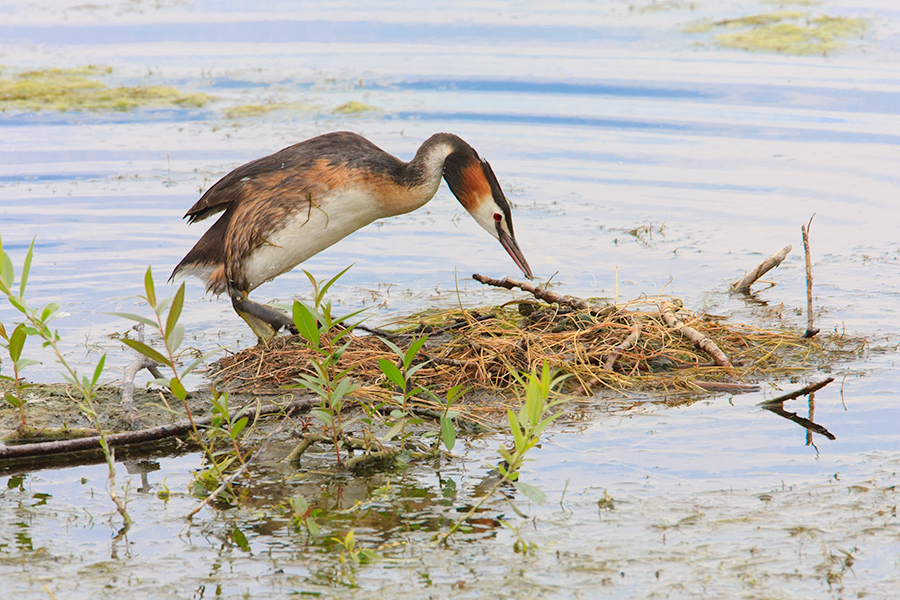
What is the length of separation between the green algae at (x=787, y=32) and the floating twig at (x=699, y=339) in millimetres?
8941

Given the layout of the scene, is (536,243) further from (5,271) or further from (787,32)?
(787,32)

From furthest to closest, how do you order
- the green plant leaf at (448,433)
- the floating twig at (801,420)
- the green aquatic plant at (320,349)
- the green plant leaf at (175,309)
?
1. the floating twig at (801,420)
2. the green plant leaf at (448,433)
3. the green aquatic plant at (320,349)
4. the green plant leaf at (175,309)

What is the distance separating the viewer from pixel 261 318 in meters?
5.60

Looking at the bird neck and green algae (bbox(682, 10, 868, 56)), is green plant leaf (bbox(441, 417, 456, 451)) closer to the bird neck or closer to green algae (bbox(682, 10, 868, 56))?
the bird neck

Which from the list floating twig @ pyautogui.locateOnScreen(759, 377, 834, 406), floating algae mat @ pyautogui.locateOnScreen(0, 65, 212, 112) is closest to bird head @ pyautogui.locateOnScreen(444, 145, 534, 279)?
floating twig @ pyautogui.locateOnScreen(759, 377, 834, 406)

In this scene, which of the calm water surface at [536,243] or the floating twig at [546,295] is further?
the floating twig at [546,295]

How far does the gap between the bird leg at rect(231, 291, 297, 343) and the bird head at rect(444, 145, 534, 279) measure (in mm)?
1251

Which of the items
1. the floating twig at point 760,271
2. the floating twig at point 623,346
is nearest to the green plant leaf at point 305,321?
the floating twig at point 623,346

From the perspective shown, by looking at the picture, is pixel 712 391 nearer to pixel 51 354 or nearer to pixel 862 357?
pixel 862 357

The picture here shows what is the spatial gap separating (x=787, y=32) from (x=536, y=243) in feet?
26.3

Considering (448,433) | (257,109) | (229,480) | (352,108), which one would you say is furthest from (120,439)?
(257,109)

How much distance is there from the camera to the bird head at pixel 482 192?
568 cm

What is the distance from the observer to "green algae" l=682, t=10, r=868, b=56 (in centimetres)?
1318

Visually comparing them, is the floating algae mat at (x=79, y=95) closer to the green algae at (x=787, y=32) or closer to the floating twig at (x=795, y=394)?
the green algae at (x=787, y=32)
